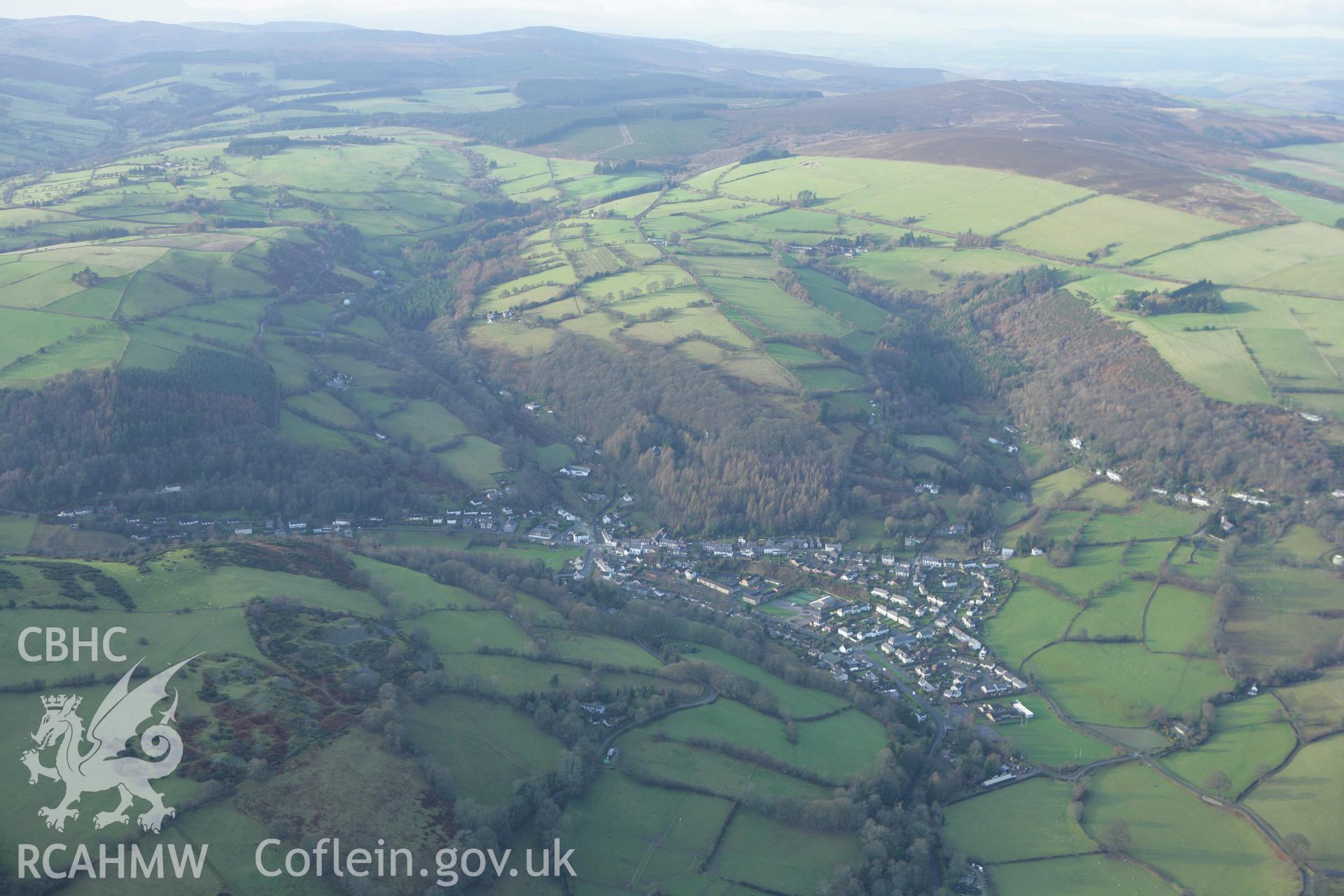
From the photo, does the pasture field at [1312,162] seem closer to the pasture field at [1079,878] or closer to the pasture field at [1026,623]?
the pasture field at [1026,623]

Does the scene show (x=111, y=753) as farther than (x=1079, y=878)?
No

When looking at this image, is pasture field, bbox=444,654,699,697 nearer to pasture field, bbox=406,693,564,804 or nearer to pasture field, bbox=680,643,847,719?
pasture field, bbox=406,693,564,804

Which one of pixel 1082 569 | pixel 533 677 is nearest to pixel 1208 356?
pixel 1082 569

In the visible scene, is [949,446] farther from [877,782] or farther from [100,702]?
[100,702]

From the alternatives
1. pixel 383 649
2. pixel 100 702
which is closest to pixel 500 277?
pixel 383 649

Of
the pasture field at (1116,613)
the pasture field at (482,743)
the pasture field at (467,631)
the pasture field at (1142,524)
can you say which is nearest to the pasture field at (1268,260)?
the pasture field at (1142,524)

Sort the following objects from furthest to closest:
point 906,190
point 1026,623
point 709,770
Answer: point 906,190
point 1026,623
point 709,770

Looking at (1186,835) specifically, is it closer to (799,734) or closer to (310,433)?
(799,734)
